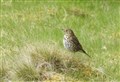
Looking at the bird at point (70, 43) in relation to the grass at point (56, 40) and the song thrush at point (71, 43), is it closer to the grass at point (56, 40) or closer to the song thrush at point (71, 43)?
the song thrush at point (71, 43)

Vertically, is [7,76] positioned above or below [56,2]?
below

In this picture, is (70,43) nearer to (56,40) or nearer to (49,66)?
(49,66)

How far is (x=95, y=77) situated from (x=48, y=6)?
4.83 m

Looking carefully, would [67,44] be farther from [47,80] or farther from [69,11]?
[69,11]

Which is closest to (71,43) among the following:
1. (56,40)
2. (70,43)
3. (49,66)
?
(70,43)

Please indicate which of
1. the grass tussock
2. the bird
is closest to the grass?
the grass tussock

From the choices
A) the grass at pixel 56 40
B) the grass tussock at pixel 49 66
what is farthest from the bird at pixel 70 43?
the grass tussock at pixel 49 66

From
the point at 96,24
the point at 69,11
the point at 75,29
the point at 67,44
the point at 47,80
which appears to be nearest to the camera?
the point at 47,80

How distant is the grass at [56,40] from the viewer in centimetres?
811

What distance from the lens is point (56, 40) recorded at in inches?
389

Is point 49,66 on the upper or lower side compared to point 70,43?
lower

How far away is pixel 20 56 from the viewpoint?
829 cm

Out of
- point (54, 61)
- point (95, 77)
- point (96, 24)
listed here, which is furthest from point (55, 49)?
point (96, 24)

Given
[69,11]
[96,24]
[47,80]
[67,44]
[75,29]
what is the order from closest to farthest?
[47,80]
[67,44]
[75,29]
[96,24]
[69,11]
